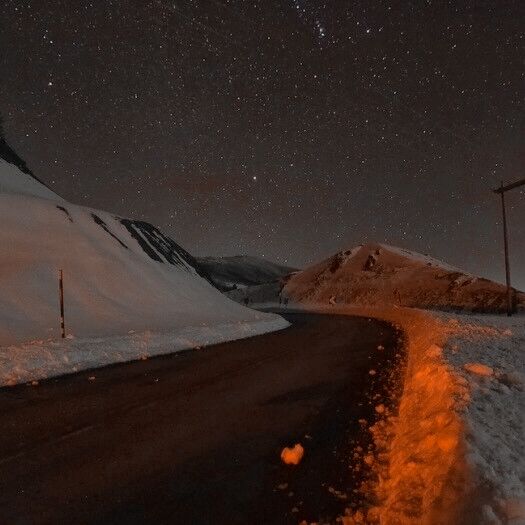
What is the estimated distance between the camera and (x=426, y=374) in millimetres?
7828

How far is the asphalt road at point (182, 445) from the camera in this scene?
3812 mm

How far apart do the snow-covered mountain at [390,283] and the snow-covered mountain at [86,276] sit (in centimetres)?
3178

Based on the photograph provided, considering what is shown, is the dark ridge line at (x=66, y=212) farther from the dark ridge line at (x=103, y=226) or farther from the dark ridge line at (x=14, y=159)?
the dark ridge line at (x=14, y=159)

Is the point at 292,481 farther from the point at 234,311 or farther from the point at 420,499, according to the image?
the point at 234,311

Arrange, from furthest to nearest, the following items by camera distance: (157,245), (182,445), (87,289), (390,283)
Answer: (390,283), (157,245), (87,289), (182,445)

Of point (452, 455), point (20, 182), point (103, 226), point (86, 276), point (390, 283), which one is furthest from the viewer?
point (390, 283)

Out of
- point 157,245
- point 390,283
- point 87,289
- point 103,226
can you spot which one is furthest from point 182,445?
point 390,283

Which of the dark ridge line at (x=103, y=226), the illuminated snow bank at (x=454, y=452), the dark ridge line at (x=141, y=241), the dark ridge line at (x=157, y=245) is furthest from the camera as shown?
the dark ridge line at (x=157, y=245)

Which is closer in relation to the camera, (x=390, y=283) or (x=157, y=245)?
(x=157, y=245)

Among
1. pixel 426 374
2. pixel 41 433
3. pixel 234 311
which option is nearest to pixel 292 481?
pixel 41 433

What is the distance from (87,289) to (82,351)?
40.7 feet

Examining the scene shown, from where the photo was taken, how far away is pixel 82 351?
12078mm

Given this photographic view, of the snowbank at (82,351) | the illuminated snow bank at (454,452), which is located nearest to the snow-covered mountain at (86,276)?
the snowbank at (82,351)

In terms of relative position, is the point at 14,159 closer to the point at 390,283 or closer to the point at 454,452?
the point at 454,452
